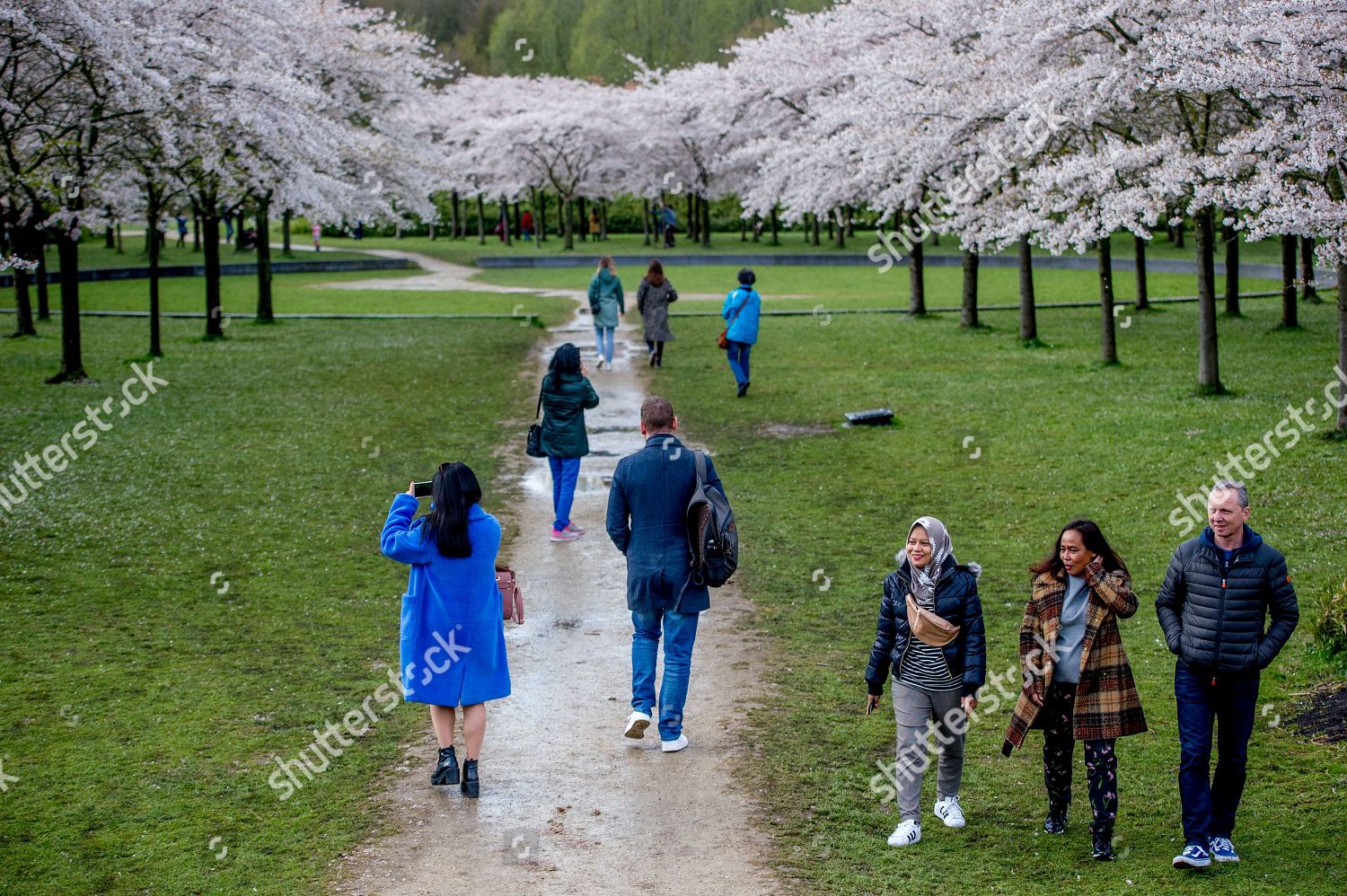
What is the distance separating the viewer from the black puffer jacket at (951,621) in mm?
6371

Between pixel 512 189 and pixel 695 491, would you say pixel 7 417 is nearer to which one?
pixel 695 491

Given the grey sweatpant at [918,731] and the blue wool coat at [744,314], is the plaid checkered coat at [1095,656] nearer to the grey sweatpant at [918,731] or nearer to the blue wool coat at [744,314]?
the grey sweatpant at [918,731]

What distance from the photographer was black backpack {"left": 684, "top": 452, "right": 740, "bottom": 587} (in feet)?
24.5

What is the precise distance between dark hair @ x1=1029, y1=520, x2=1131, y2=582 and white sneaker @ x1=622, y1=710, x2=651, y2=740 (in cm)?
245

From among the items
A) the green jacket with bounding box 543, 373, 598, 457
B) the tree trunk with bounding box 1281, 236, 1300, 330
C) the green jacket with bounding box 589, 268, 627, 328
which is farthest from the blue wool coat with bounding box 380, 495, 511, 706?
the tree trunk with bounding box 1281, 236, 1300, 330

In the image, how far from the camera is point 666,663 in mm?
7734

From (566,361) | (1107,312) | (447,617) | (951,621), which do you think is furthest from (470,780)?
(1107,312)

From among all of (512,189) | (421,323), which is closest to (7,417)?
(421,323)

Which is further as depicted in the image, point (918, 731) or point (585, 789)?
point (585, 789)

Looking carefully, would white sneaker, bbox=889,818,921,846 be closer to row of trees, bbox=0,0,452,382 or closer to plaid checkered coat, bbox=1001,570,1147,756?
plaid checkered coat, bbox=1001,570,1147,756

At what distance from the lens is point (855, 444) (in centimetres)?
1684

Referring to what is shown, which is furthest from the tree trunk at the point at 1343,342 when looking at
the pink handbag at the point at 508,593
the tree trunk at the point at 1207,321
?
the pink handbag at the point at 508,593

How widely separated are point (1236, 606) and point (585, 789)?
10.9 ft

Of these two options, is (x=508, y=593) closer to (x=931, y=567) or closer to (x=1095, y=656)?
(x=931, y=567)
